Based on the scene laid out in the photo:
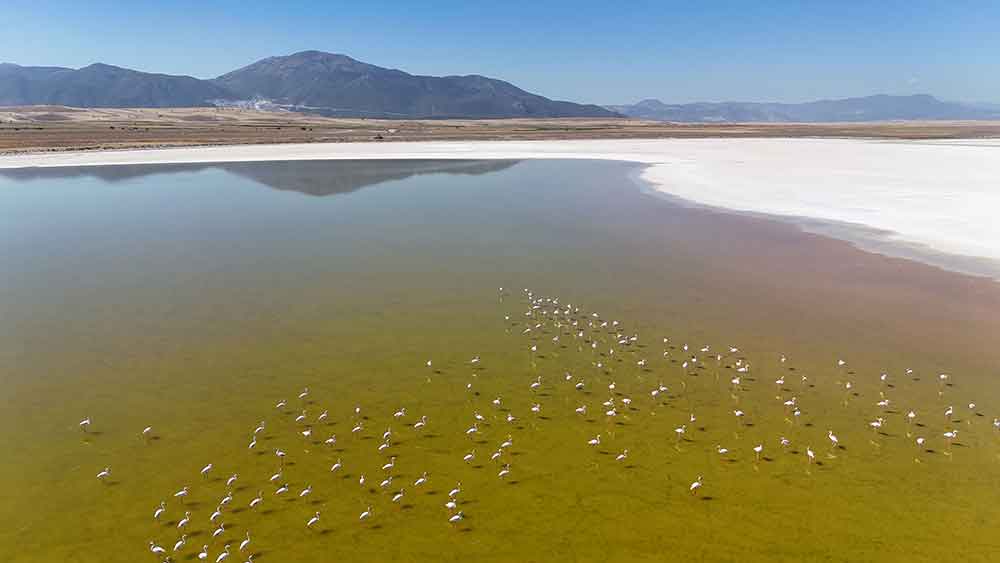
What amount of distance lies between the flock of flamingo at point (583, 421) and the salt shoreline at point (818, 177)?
1484cm

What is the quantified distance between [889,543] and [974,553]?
1.24m

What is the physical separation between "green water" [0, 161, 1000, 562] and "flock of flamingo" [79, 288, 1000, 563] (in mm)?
90

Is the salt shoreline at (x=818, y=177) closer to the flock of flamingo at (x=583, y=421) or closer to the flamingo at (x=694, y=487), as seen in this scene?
the flock of flamingo at (x=583, y=421)

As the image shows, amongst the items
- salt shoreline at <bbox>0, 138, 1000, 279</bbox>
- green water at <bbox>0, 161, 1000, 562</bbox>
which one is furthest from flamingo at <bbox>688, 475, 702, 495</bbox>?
salt shoreline at <bbox>0, 138, 1000, 279</bbox>

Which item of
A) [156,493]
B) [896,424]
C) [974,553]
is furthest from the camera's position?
[896,424]

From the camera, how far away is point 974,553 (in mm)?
10469

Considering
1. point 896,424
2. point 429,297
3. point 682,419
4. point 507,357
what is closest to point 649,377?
point 682,419

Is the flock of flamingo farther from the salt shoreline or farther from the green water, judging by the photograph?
the salt shoreline

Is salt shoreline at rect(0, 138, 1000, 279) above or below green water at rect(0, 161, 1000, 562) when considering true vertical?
above

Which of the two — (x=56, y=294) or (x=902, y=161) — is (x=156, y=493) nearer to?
(x=56, y=294)

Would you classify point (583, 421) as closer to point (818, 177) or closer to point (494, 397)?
point (494, 397)

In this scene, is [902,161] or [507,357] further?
[902,161]

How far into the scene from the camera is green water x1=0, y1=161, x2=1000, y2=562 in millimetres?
11039

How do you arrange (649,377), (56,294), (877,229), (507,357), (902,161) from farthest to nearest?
(902,161) < (877,229) < (56,294) < (507,357) < (649,377)
